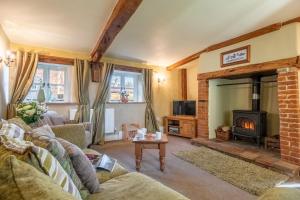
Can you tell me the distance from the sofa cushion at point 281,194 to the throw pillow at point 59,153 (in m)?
1.10

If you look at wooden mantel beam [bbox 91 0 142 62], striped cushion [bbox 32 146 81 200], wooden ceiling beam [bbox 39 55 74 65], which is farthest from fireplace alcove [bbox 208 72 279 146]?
striped cushion [bbox 32 146 81 200]

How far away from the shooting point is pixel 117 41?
403cm

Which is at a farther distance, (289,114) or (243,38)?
(243,38)

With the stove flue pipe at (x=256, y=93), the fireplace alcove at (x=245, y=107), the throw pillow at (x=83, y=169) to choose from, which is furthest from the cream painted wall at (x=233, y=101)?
the throw pillow at (x=83, y=169)

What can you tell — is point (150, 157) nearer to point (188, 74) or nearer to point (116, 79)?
point (116, 79)

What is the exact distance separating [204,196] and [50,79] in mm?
3855

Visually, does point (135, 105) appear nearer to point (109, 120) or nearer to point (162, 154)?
point (109, 120)

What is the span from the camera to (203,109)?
4.66 metres

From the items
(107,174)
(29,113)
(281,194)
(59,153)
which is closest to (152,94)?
(29,113)

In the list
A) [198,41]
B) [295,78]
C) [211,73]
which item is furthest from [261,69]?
[198,41]

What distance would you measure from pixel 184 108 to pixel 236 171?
2.85 m

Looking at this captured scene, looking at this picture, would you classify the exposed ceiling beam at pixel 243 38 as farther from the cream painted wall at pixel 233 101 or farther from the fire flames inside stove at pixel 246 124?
the fire flames inside stove at pixel 246 124

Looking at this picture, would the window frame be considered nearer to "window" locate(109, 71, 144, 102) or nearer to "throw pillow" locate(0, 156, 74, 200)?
"window" locate(109, 71, 144, 102)

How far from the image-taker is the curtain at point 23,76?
362cm
